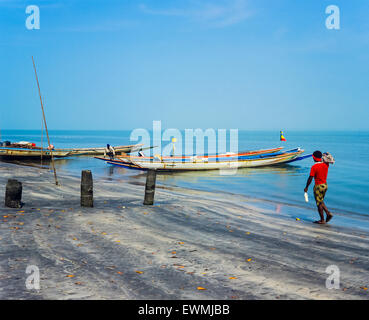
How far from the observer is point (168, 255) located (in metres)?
7.42

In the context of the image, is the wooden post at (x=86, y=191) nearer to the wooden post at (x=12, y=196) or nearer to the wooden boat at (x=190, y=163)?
the wooden post at (x=12, y=196)

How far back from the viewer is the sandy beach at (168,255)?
5.66 meters

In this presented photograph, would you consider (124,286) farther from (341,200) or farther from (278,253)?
(341,200)

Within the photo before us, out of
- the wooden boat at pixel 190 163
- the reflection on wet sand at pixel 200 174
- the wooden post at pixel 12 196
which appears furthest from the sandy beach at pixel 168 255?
the wooden boat at pixel 190 163

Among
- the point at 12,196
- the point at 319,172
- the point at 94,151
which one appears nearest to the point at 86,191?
the point at 12,196

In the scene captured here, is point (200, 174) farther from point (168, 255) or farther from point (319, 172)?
point (168, 255)

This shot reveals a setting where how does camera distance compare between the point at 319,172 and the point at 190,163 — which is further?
the point at 190,163

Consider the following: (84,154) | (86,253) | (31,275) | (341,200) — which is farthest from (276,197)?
(84,154)

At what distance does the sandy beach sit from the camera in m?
5.66

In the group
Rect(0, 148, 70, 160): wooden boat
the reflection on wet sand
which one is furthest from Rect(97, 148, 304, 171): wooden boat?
Rect(0, 148, 70, 160): wooden boat

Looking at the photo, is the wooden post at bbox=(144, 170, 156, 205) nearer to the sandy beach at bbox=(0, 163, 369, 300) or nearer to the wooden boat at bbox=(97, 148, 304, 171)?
the sandy beach at bbox=(0, 163, 369, 300)

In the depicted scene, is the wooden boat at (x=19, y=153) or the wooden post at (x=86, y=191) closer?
the wooden post at (x=86, y=191)

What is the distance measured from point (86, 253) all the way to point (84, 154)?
4520 cm

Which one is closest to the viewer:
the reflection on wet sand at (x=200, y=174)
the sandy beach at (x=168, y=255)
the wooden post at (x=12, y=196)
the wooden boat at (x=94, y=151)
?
the sandy beach at (x=168, y=255)
